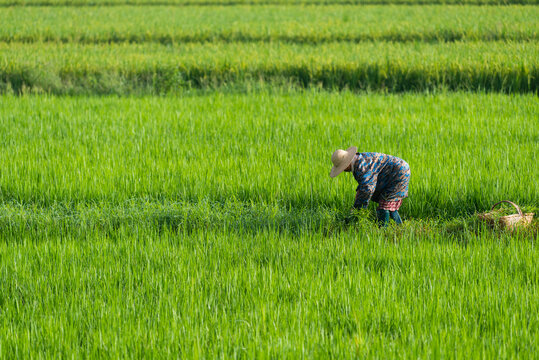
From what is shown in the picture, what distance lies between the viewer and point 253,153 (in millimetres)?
5883

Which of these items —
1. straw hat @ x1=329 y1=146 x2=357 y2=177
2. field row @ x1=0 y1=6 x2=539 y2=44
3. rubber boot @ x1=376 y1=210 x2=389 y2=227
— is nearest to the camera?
straw hat @ x1=329 y1=146 x2=357 y2=177

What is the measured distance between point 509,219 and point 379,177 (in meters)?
0.95

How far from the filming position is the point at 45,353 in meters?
2.64

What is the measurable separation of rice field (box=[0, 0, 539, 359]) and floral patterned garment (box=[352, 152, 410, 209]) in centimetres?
21

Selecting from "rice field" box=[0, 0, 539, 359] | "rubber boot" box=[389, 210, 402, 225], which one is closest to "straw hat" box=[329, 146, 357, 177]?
"rice field" box=[0, 0, 539, 359]

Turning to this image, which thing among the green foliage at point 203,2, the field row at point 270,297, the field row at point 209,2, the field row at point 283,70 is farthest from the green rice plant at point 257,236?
the green foliage at point 203,2

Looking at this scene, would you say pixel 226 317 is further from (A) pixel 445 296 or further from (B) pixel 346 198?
(B) pixel 346 198

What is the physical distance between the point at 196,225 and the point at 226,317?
184cm

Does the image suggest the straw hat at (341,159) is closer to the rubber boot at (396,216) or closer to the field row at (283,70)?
the rubber boot at (396,216)

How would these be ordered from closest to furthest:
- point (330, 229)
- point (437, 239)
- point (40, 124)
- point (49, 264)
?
point (49, 264), point (437, 239), point (330, 229), point (40, 124)

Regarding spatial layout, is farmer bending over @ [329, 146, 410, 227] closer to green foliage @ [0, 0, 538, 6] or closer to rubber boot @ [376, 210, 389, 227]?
rubber boot @ [376, 210, 389, 227]

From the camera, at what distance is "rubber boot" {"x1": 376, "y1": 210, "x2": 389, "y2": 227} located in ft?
14.4

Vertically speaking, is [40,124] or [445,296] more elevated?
[40,124]

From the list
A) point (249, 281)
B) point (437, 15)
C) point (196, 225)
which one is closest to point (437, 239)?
point (249, 281)
